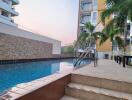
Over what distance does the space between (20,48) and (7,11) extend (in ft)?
48.7

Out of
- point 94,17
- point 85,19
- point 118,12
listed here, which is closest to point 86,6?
point 85,19

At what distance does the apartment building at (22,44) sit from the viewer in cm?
1266

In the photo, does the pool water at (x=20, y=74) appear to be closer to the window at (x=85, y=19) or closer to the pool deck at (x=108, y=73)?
the pool deck at (x=108, y=73)

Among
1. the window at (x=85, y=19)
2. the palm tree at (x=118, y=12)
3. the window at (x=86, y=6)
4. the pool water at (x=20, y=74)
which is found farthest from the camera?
the window at (x=85, y=19)

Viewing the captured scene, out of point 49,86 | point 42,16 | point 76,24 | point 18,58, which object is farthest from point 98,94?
point 76,24

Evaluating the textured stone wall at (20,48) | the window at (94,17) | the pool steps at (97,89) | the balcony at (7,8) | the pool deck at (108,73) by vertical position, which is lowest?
the pool steps at (97,89)

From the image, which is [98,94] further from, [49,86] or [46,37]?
[46,37]

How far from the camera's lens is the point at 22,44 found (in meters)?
15.0

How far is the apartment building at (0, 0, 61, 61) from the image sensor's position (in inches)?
499

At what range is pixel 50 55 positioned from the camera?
865 inches

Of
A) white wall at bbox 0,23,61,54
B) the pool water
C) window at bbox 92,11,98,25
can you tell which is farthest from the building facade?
the pool water

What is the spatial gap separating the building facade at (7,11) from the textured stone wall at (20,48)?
853 centimetres

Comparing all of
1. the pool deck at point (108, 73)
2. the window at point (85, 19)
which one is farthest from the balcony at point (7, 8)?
the pool deck at point (108, 73)

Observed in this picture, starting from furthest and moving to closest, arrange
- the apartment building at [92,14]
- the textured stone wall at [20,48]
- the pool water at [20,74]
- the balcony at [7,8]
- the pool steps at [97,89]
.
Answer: the balcony at [7,8]
the apartment building at [92,14]
the textured stone wall at [20,48]
the pool water at [20,74]
the pool steps at [97,89]
